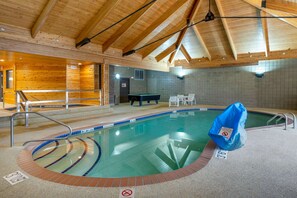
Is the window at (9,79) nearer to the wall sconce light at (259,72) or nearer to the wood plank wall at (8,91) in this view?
the wood plank wall at (8,91)

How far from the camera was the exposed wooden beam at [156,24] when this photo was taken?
289 inches

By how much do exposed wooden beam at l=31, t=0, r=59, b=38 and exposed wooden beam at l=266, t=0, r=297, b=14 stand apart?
22.4ft

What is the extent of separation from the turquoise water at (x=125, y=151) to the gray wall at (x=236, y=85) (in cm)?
624

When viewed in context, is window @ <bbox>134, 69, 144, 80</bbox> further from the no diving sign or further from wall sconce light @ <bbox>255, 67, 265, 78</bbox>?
the no diving sign

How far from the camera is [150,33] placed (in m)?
8.52

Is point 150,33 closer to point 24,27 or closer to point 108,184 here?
point 24,27

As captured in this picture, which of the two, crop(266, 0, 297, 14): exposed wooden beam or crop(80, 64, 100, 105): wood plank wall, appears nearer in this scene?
crop(266, 0, 297, 14): exposed wooden beam

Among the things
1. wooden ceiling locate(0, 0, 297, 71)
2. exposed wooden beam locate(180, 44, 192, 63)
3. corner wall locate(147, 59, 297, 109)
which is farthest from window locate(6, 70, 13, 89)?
exposed wooden beam locate(180, 44, 192, 63)

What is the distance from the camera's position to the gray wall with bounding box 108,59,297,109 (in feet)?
32.5

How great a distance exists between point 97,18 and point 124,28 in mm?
1447

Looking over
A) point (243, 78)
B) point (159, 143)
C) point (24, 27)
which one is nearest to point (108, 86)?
point (24, 27)

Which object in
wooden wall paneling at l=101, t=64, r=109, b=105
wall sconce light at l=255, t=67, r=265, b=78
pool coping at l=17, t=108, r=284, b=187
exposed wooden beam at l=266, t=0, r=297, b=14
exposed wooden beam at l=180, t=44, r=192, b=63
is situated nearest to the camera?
pool coping at l=17, t=108, r=284, b=187

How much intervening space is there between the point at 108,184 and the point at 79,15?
236 inches

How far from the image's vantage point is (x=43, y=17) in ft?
18.4
